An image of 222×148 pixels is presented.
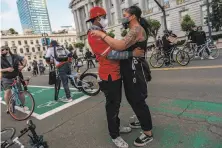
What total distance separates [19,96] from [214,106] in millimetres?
4593

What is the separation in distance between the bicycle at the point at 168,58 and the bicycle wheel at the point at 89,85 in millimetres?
5006

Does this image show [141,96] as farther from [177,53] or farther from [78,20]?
[78,20]

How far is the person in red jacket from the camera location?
2695 millimetres

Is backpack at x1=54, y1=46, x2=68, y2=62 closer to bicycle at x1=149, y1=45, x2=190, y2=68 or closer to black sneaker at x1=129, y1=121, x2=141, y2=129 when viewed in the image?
→ black sneaker at x1=129, y1=121, x2=141, y2=129

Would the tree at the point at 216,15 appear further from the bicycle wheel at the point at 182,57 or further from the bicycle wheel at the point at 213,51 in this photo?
the bicycle wheel at the point at 182,57

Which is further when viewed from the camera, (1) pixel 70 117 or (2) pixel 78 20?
(2) pixel 78 20

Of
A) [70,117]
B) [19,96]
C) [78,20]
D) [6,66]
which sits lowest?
[70,117]

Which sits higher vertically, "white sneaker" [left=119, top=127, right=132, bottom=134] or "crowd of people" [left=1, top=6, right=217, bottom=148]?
"crowd of people" [left=1, top=6, right=217, bottom=148]

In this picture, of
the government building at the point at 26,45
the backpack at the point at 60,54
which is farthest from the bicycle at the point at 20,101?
the government building at the point at 26,45

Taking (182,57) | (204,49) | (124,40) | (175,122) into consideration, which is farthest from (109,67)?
(204,49)

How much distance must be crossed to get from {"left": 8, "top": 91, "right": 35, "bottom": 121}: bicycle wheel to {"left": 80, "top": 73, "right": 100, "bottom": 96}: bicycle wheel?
67.9 inches

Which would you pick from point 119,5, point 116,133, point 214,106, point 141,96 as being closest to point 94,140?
point 116,133

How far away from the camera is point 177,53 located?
10.1m

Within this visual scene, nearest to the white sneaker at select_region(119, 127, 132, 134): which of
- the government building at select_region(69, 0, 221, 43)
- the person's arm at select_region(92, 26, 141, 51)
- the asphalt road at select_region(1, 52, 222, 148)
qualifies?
the asphalt road at select_region(1, 52, 222, 148)
